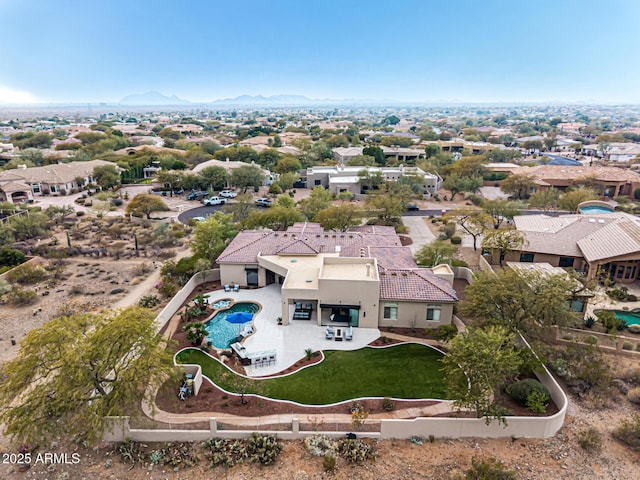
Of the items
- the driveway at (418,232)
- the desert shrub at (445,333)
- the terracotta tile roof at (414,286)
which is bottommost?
the driveway at (418,232)

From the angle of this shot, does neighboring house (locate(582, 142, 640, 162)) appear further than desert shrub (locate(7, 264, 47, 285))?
Yes

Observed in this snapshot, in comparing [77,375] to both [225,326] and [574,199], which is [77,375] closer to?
[225,326]

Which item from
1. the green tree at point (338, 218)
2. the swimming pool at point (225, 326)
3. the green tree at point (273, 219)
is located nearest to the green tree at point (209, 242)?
the green tree at point (273, 219)

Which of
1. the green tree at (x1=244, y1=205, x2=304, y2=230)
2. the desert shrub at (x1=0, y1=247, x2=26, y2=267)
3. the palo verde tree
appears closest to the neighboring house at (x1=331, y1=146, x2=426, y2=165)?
the green tree at (x1=244, y1=205, x2=304, y2=230)

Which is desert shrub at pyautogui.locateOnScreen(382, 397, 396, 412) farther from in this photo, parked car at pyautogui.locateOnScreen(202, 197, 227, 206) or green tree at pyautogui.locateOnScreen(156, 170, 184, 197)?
green tree at pyautogui.locateOnScreen(156, 170, 184, 197)

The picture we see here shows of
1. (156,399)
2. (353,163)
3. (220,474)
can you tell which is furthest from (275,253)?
(353,163)

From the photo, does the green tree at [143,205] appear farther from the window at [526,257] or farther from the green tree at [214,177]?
the window at [526,257]

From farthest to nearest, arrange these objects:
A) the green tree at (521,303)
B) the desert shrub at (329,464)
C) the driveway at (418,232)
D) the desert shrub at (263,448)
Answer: the driveway at (418,232) < the green tree at (521,303) < the desert shrub at (263,448) < the desert shrub at (329,464)
